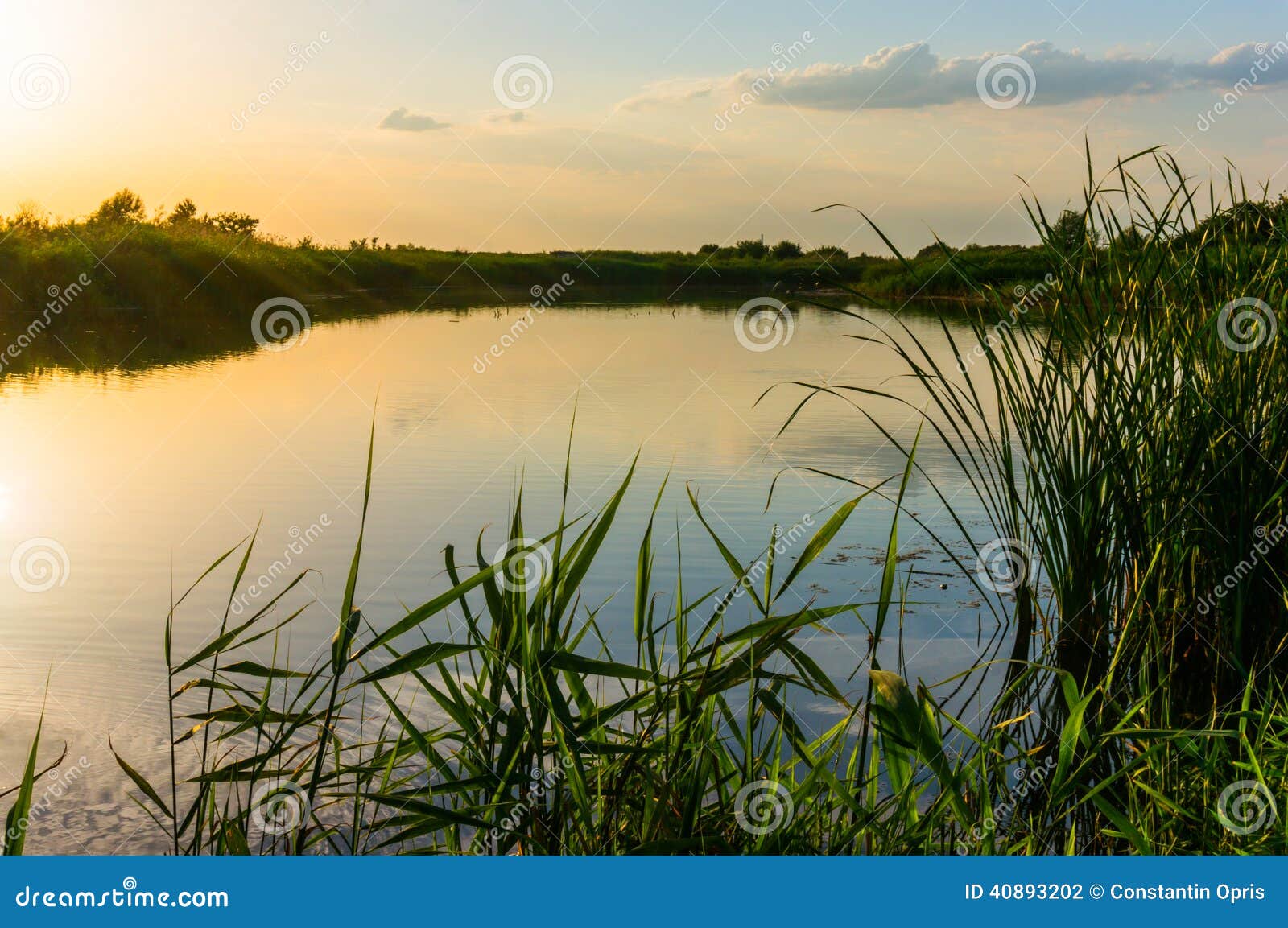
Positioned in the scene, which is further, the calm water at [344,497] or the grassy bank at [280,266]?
the grassy bank at [280,266]

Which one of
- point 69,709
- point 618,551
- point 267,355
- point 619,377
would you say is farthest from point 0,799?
point 267,355

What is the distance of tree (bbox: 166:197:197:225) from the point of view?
3170 centimetres

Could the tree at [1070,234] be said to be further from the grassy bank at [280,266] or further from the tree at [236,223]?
the tree at [236,223]

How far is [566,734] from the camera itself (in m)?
1.97

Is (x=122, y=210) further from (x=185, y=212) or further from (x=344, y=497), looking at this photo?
(x=344, y=497)

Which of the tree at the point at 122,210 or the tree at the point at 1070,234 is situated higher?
the tree at the point at 122,210

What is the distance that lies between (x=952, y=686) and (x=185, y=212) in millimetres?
34257

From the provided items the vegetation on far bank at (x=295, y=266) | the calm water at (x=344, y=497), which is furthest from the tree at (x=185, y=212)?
the calm water at (x=344, y=497)

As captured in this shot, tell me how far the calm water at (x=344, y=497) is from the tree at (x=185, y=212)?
19445 millimetres

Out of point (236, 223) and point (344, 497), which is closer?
point (344, 497)

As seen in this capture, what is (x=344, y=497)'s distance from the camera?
22.4 feet

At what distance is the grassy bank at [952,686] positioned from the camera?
195cm

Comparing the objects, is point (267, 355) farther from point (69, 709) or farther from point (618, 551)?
point (69, 709)

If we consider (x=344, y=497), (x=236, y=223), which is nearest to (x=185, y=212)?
(x=236, y=223)
